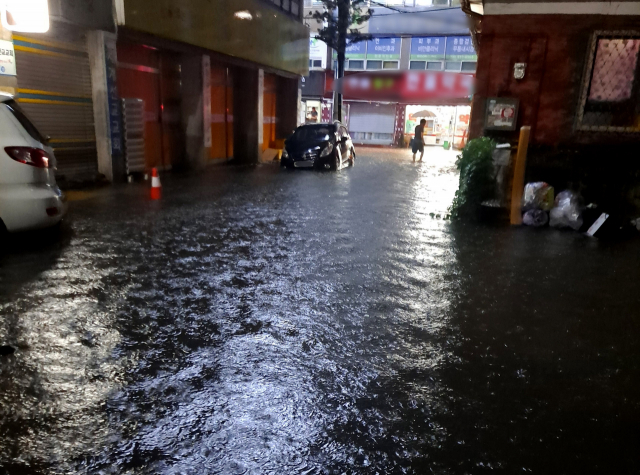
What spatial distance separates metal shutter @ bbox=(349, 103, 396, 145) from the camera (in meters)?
35.5

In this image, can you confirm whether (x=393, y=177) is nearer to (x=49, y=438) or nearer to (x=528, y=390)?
(x=528, y=390)

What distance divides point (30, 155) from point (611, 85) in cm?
1011

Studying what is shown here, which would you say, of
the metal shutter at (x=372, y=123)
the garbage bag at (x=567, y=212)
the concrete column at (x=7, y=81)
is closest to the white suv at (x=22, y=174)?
the concrete column at (x=7, y=81)

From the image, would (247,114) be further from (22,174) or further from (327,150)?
(22,174)

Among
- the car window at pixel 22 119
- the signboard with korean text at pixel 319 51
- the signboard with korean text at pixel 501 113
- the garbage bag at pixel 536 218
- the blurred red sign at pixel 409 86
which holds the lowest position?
the garbage bag at pixel 536 218

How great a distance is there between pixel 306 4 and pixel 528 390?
39310 mm

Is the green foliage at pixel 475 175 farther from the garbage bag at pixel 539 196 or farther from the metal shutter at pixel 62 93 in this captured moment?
the metal shutter at pixel 62 93

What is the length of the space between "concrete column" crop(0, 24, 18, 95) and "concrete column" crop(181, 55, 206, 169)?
20.5 feet

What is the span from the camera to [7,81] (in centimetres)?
953

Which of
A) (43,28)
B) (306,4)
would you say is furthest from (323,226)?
(306,4)

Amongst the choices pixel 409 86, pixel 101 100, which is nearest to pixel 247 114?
pixel 101 100

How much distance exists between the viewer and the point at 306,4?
1485 inches

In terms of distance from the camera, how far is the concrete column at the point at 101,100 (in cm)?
1162

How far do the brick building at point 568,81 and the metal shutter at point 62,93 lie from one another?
9.01 metres
